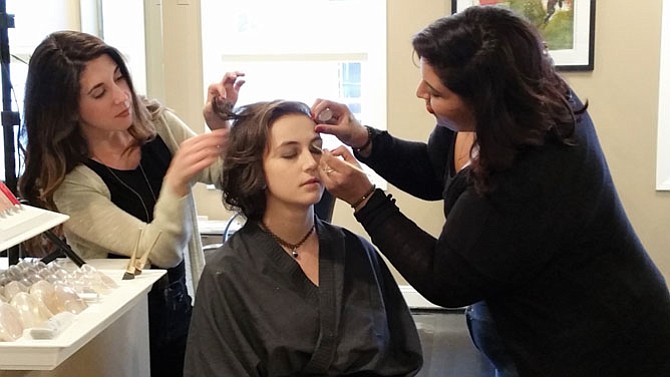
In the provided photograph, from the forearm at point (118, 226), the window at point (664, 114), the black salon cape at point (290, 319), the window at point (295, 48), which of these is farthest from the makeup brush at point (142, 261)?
the window at point (664, 114)

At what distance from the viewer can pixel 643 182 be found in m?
3.32

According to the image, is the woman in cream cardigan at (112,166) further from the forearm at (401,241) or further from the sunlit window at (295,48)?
the sunlit window at (295,48)

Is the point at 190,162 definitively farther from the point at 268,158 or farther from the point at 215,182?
the point at 215,182

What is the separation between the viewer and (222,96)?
1.52m

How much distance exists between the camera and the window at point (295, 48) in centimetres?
360

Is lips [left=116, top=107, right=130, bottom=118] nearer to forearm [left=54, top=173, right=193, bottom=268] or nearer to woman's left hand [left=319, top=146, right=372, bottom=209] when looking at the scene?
forearm [left=54, top=173, right=193, bottom=268]

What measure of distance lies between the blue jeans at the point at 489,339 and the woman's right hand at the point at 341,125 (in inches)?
17.0

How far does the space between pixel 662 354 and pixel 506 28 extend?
0.59m

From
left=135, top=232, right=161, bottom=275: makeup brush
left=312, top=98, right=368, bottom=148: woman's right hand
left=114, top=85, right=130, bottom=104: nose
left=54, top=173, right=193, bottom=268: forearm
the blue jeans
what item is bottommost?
the blue jeans

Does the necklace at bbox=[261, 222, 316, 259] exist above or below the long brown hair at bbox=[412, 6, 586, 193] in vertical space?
below

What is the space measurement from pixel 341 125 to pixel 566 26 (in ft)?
6.64

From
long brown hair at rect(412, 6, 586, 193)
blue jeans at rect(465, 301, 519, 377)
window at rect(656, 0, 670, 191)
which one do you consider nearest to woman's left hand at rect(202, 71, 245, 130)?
long brown hair at rect(412, 6, 586, 193)

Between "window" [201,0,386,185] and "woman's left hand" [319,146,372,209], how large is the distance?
227 cm

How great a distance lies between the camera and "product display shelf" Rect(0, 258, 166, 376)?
937mm
